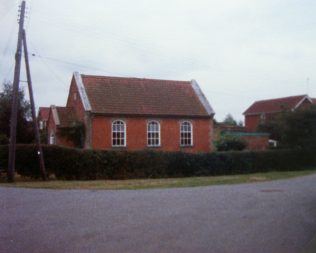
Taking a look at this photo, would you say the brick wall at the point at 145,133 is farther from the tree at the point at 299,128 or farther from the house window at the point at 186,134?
the tree at the point at 299,128

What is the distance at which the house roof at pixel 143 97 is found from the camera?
41.1 meters

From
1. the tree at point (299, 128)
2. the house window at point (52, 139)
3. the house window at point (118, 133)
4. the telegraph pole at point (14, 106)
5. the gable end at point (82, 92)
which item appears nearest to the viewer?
→ the telegraph pole at point (14, 106)

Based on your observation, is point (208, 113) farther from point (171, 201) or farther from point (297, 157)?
point (171, 201)

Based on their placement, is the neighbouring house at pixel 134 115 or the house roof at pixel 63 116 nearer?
the neighbouring house at pixel 134 115

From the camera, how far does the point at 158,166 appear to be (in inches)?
1297

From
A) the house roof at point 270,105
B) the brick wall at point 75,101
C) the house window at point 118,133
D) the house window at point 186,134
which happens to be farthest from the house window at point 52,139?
the house roof at point 270,105

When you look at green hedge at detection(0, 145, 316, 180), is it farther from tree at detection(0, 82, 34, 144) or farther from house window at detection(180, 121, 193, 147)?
tree at detection(0, 82, 34, 144)

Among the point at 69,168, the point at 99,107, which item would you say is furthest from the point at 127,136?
the point at 69,168

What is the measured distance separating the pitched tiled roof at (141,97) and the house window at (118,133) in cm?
95

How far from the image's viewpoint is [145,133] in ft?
137

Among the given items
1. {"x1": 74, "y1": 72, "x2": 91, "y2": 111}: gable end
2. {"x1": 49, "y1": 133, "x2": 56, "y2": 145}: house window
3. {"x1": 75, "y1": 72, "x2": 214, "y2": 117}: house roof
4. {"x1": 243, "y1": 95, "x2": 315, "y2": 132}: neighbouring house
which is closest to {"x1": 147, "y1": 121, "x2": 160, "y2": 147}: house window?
{"x1": 75, "y1": 72, "x2": 214, "y2": 117}: house roof

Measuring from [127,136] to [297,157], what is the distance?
13.1 metres

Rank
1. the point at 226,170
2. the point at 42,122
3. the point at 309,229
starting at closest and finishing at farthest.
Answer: the point at 309,229
the point at 226,170
the point at 42,122

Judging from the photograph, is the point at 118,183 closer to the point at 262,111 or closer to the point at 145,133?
the point at 145,133
